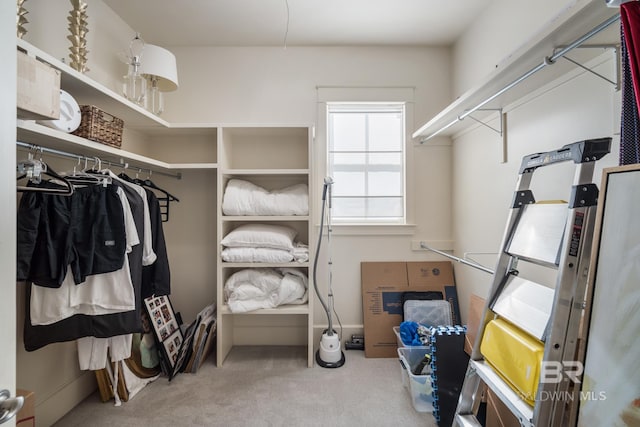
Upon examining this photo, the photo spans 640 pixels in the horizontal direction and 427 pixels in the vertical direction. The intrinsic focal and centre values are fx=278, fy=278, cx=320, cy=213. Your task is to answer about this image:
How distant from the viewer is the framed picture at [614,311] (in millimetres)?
724

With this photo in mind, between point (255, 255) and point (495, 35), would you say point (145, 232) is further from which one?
point (495, 35)

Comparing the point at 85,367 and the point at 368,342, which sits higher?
the point at 85,367

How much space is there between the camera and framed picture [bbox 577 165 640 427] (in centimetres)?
72

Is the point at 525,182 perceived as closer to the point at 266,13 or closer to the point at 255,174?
the point at 255,174

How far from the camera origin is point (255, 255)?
7.04 ft

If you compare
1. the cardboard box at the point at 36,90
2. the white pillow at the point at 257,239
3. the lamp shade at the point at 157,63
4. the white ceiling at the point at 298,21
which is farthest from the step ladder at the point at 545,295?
the lamp shade at the point at 157,63

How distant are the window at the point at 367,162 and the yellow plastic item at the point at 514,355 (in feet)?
5.10

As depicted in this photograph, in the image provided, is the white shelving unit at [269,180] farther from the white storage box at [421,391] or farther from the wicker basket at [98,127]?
the white storage box at [421,391]

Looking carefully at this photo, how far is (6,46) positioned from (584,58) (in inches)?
76.2

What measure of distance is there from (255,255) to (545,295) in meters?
1.74

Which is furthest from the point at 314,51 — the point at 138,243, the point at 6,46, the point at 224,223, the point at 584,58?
the point at 6,46

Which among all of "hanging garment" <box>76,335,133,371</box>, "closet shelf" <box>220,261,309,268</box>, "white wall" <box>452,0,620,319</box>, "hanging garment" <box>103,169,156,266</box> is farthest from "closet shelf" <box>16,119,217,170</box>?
"white wall" <box>452,0,620,319</box>

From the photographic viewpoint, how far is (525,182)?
3.93 ft

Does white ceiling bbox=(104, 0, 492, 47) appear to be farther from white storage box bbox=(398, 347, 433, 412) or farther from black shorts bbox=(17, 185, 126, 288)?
white storage box bbox=(398, 347, 433, 412)
